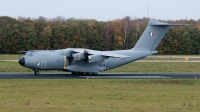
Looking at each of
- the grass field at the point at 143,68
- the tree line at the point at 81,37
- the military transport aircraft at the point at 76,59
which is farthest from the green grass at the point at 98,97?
the tree line at the point at 81,37

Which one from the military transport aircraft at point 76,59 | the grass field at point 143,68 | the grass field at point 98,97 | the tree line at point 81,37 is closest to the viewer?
the grass field at point 98,97

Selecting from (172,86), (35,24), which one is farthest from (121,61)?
(35,24)

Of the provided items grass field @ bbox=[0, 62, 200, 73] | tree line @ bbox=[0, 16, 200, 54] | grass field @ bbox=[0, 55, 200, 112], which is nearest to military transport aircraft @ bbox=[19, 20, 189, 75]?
grass field @ bbox=[0, 62, 200, 73]

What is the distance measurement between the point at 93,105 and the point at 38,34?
66.7 metres

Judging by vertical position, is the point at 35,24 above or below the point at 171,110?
above

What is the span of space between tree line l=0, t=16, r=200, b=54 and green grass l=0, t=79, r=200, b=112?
5402cm

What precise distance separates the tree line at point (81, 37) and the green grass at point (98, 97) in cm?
5402

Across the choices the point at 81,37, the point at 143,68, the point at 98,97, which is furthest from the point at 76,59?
the point at 81,37

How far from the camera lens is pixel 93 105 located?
17.9 metres

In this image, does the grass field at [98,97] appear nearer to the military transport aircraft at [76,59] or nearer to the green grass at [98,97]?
the green grass at [98,97]

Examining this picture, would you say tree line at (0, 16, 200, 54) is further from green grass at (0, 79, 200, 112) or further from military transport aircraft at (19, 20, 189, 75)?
green grass at (0, 79, 200, 112)

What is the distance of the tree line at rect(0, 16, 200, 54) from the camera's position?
264 feet

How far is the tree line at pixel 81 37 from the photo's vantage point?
8044 centimetres

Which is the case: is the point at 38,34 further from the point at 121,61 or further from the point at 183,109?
the point at 183,109
